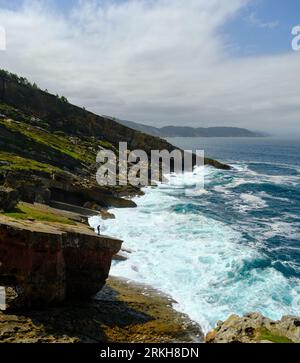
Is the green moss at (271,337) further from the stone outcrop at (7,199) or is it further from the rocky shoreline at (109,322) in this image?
→ the stone outcrop at (7,199)

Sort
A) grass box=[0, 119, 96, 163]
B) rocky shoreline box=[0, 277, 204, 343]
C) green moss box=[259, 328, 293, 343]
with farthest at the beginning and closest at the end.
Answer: grass box=[0, 119, 96, 163], rocky shoreline box=[0, 277, 204, 343], green moss box=[259, 328, 293, 343]

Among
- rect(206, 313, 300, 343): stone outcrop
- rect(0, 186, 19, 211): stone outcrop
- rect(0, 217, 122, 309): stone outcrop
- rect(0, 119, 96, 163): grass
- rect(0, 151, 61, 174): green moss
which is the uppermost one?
rect(0, 119, 96, 163): grass

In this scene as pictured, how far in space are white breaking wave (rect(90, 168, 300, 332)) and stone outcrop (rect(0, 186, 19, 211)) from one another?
11082mm

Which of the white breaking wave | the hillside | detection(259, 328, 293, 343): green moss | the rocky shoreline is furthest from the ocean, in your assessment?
the hillside

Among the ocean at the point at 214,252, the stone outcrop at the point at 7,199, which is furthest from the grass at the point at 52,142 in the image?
the stone outcrop at the point at 7,199

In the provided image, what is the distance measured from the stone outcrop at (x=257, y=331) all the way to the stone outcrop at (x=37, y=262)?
994cm

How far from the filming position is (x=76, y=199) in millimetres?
Result: 59312

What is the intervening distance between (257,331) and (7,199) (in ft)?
64.6

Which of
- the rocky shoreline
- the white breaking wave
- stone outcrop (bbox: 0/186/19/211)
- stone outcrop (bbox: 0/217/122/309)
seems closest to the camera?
the rocky shoreline

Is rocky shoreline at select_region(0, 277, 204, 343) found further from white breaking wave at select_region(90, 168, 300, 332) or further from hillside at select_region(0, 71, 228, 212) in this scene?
hillside at select_region(0, 71, 228, 212)

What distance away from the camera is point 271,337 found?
18594 mm

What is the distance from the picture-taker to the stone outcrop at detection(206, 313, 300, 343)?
18.6 metres
